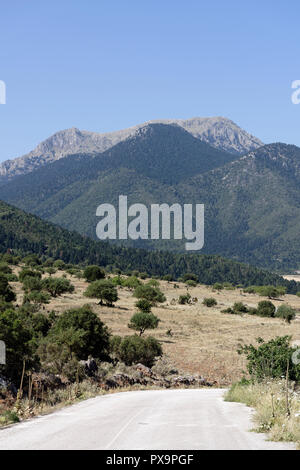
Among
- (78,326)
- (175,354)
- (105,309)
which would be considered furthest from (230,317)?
(78,326)

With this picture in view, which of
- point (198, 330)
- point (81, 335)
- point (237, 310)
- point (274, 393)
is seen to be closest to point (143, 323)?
point (198, 330)

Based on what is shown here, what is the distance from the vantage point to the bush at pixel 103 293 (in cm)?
6831

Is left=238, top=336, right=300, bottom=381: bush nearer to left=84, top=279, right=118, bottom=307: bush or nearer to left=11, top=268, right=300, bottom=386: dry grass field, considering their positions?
left=11, top=268, right=300, bottom=386: dry grass field

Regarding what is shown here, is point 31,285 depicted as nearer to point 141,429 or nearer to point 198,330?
point 198,330

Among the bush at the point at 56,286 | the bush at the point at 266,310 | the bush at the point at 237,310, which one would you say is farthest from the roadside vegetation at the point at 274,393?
the bush at the point at 266,310

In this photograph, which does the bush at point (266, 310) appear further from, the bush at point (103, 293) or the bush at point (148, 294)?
the bush at point (103, 293)

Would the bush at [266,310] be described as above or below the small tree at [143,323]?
below

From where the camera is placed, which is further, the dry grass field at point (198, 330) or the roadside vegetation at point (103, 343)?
the dry grass field at point (198, 330)

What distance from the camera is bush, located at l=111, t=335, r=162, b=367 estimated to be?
35656 mm

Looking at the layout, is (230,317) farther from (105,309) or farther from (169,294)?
(169,294)

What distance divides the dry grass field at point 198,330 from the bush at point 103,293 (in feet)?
4.02

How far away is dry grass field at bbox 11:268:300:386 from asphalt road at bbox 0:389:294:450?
18.8m

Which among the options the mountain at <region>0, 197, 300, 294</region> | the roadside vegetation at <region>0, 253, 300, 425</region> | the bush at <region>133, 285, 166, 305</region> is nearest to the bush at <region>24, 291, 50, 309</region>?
the roadside vegetation at <region>0, 253, 300, 425</region>

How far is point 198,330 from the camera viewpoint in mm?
58875
